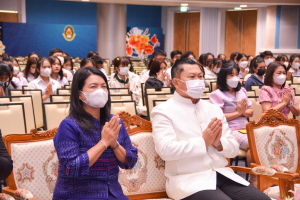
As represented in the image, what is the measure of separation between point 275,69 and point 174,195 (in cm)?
233

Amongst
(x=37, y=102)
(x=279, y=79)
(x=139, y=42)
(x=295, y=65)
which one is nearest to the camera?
(x=279, y=79)

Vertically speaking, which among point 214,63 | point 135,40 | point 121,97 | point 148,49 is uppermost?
point 135,40

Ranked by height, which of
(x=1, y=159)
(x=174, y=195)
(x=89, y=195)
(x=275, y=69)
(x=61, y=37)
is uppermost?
(x=61, y=37)

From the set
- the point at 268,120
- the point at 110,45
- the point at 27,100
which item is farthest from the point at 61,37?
the point at 268,120

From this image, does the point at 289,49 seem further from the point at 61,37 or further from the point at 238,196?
the point at 238,196

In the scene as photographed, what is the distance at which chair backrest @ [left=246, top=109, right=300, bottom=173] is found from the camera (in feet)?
9.87

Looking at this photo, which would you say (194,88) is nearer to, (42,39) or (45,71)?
(45,71)

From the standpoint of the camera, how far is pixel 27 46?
58.5 ft

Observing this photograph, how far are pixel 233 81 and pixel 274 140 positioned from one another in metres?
0.99

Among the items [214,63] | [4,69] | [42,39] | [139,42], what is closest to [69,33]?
[42,39]

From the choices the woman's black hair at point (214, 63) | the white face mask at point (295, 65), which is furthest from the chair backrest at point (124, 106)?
the white face mask at point (295, 65)

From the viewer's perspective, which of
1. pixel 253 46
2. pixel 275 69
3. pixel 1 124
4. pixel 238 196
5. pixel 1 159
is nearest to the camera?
pixel 1 159

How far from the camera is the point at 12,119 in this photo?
12.0 ft

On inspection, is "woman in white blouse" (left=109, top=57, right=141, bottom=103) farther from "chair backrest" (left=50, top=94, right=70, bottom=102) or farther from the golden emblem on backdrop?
the golden emblem on backdrop
